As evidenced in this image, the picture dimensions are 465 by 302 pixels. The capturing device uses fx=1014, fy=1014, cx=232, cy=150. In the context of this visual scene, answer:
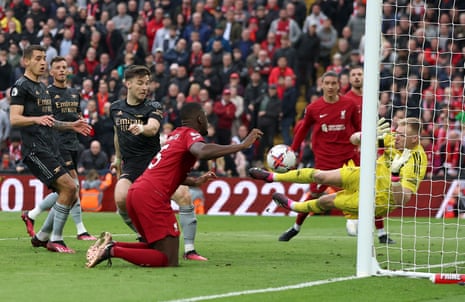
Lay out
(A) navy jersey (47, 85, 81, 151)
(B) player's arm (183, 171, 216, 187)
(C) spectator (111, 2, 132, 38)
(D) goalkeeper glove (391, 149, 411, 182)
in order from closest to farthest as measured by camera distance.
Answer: (B) player's arm (183, 171, 216, 187) < (D) goalkeeper glove (391, 149, 411, 182) < (A) navy jersey (47, 85, 81, 151) < (C) spectator (111, 2, 132, 38)

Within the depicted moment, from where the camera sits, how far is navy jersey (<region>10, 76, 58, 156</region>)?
509 inches

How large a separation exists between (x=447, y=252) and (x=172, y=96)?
534 inches

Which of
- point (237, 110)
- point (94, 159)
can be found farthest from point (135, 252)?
point (237, 110)

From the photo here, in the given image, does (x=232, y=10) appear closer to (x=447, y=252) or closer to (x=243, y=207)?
(x=243, y=207)

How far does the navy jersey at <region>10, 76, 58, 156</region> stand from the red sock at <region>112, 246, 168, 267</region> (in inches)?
120

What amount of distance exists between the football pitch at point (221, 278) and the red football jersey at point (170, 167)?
851 mm

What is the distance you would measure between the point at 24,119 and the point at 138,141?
57.2 inches

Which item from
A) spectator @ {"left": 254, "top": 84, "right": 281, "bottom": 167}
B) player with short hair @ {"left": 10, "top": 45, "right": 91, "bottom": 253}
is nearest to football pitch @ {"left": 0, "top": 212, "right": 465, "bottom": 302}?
player with short hair @ {"left": 10, "top": 45, "right": 91, "bottom": 253}

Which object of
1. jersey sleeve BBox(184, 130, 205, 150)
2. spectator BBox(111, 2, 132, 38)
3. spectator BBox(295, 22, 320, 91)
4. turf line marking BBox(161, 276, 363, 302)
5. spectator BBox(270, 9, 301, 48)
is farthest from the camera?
spectator BBox(111, 2, 132, 38)

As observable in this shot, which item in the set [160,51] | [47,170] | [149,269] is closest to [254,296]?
[149,269]

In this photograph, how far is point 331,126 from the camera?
1606 centimetres

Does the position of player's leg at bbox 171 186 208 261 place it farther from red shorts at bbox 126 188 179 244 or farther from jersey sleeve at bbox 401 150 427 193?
jersey sleeve at bbox 401 150 427 193

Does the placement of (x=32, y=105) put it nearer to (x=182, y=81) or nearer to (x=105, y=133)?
(x=105, y=133)

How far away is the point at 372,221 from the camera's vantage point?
1059 cm
